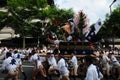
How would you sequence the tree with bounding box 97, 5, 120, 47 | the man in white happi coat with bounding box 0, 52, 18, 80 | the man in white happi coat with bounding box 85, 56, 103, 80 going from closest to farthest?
the man in white happi coat with bounding box 85, 56, 103, 80 < the man in white happi coat with bounding box 0, 52, 18, 80 < the tree with bounding box 97, 5, 120, 47

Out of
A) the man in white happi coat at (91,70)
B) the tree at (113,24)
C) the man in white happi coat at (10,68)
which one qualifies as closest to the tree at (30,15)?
the tree at (113,24)

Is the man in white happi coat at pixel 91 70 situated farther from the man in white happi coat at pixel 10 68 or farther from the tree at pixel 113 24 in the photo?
the tree at pixel 113 24

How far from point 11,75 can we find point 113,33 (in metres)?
61.1

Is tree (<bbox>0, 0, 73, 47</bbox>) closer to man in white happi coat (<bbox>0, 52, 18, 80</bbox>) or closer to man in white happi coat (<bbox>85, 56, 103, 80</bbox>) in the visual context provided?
man in white happi coat (<bbox>0, 52, 18, 80</bbox>)

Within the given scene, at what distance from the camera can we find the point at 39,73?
1998 centimetres

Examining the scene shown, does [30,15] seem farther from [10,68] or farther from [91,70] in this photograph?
[91,70]

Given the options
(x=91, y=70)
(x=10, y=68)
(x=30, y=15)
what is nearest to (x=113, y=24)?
(x=30, y=15)

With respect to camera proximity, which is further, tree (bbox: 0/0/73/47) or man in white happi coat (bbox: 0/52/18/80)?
tree (bbox: 0/0/73/47)

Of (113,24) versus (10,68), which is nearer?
(10,68)

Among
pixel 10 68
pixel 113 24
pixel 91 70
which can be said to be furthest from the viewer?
pixel 113 24

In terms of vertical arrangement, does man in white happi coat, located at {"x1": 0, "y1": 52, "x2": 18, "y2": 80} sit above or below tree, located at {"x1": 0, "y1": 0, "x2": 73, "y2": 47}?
below

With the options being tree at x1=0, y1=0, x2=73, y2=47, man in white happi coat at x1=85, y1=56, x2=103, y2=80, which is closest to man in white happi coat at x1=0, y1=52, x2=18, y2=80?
man in white happi coat at x1=85, y1=56, x2=103, y2=80

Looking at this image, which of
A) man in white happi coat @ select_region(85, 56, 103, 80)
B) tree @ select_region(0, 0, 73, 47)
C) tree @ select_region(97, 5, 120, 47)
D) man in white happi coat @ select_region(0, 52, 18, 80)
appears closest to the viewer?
man in white happi coat @ select_region(85, 56, 103, 80)

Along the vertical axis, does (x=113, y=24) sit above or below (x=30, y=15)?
below
